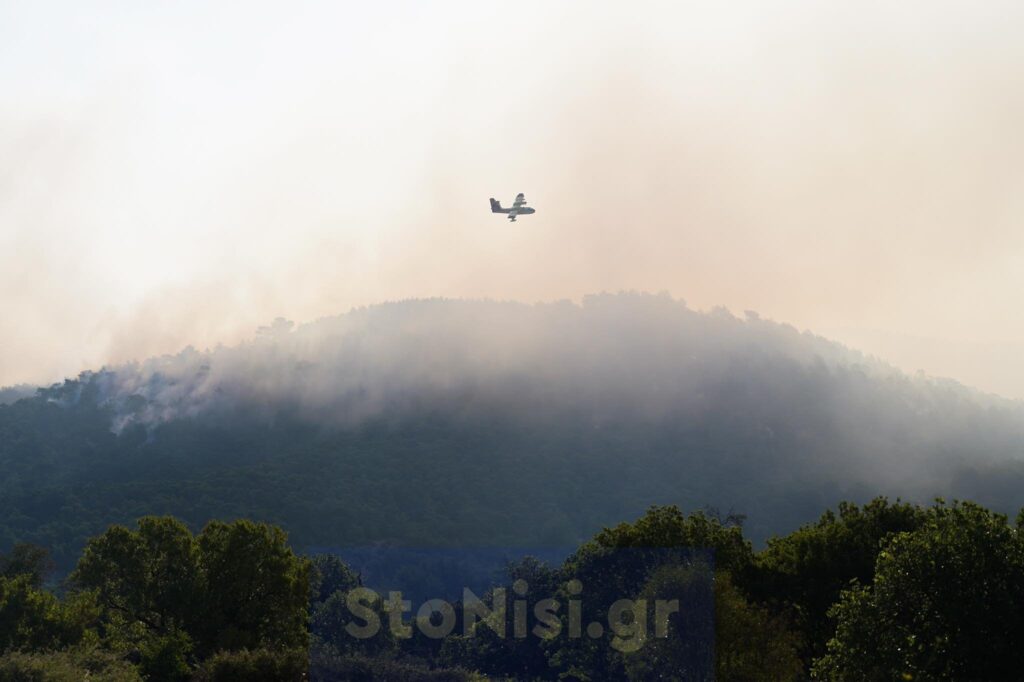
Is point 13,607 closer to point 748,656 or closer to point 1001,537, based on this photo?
point 748,656

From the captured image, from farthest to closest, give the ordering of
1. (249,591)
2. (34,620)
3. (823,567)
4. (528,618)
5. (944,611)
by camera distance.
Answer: (528,618), (34,620), (249,591), (823,567), (944,611)

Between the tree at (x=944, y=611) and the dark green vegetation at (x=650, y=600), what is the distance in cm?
A: 6

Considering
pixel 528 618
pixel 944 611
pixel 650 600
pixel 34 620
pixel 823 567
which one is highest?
pixel 944 611

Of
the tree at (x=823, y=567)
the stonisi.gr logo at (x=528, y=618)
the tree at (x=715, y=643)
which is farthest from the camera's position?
the tree at (x=823, y=567)

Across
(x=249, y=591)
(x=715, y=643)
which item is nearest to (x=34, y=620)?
(x=249, y=591)

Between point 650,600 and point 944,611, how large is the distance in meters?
17.8

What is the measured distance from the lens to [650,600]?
4991cm

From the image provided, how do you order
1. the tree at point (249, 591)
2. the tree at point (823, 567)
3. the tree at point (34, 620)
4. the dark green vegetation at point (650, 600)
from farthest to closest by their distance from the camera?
the tree at point (34, 620)
the tree at point (249, 591)
the tree at point (823, 567)
the dark green vegetation at point (650, 600)

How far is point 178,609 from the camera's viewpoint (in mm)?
57906

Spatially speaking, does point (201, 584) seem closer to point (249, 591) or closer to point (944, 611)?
point (249, 591)

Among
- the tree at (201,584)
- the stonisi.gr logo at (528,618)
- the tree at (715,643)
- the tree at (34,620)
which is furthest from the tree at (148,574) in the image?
the tree at (715,643)

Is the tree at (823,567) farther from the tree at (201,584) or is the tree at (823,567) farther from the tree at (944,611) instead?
the tree at (201,584)

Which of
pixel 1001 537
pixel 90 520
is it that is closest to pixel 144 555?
pixel 1001 537

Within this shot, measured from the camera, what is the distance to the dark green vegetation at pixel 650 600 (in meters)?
35.2
